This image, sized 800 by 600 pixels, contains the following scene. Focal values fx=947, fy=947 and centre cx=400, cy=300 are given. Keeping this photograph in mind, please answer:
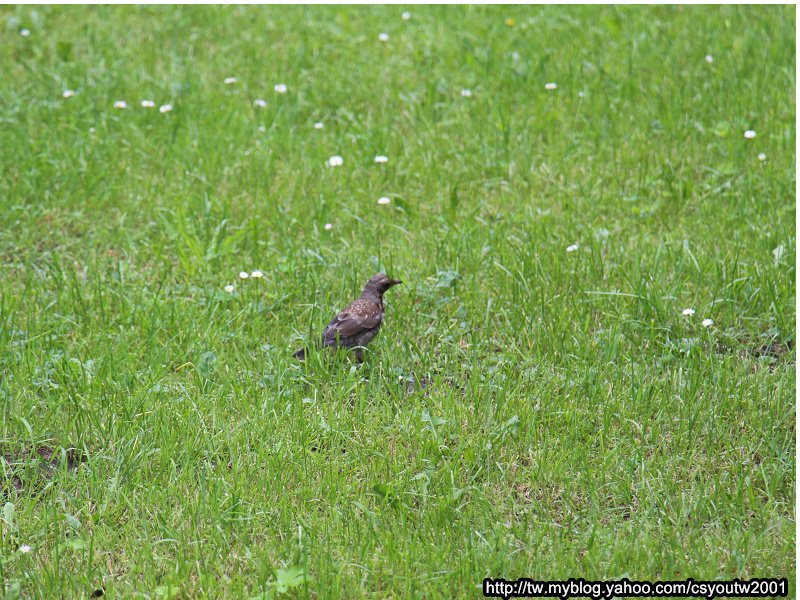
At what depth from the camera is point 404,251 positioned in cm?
621

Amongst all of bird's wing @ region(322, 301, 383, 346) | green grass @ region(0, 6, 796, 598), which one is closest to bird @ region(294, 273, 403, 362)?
bird's wing @ region(322, 301, 383, 346)

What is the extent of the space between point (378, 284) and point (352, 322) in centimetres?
39

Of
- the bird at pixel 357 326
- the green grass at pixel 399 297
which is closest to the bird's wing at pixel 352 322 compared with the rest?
the bird at pixel 357 326

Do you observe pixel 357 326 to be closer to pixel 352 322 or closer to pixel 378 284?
pixel 352 322

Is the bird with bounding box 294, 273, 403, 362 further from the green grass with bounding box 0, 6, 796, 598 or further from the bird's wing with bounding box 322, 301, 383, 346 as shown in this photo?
the green grass with bounding box 0, 6, 796, 598

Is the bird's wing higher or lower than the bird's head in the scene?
lower

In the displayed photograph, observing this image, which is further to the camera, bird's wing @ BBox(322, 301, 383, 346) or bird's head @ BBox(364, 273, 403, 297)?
bird's head @ BBox(364, 273, 403, 297)

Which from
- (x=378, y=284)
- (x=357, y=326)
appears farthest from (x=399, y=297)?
(x=357, y=326)

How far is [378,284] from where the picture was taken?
543 centimetres

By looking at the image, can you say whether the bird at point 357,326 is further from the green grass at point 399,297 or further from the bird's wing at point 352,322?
the green grass at point 399,297

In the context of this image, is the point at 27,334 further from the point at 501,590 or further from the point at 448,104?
the point at 448,104

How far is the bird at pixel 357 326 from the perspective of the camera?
5.12 meters

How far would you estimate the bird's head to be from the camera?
543cm

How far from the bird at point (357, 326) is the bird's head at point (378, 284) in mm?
21
